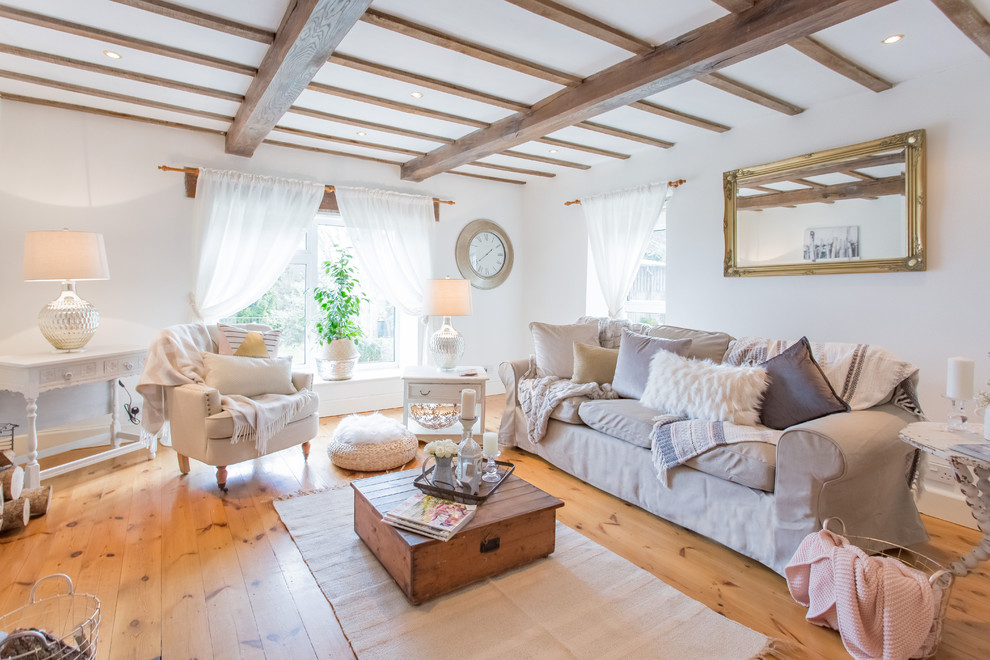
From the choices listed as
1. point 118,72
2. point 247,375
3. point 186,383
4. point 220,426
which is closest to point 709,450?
point 220,426

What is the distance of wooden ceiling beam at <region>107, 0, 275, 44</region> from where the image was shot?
2074mm

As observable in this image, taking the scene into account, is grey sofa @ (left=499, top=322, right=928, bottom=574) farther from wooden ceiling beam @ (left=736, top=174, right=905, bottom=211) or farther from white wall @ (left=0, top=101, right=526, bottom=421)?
white wall @ (left=0, top=101, right=526, bottom=421)

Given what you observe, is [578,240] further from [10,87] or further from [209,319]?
[10,87]

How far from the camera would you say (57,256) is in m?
2.86

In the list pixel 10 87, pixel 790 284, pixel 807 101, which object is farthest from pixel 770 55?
pixel 10 87

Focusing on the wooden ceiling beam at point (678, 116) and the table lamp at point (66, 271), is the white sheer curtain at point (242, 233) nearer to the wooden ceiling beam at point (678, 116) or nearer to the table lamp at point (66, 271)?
the table lamp at point (66, 271)

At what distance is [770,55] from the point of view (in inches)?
97.4

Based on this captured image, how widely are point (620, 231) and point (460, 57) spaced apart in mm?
2241

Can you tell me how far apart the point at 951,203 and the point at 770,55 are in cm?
123

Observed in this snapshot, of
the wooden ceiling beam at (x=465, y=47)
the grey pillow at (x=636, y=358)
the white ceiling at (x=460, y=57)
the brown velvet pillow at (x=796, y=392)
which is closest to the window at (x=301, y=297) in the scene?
the white ceiling at (x=460, y=57)

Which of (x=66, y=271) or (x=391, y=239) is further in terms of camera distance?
(x=391, y=239)

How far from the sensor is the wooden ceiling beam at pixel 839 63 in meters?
2.31

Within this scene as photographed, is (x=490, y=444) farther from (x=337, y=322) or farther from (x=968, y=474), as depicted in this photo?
(x=337, y=322)

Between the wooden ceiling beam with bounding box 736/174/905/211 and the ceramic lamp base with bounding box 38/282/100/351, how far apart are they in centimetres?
424
